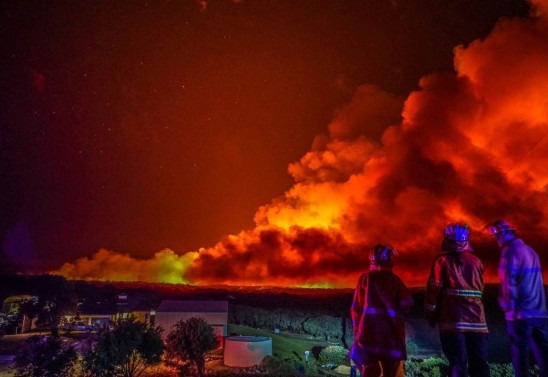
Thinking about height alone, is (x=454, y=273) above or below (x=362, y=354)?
above

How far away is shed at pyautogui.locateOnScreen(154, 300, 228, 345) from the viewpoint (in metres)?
21.9

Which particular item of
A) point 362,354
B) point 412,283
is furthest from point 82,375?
point 412,283

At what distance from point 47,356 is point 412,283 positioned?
27068 mm

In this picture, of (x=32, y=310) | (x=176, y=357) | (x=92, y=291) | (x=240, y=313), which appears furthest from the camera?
(x=92, y=291)

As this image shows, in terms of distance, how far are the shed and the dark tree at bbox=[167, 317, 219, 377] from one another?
8.24 m

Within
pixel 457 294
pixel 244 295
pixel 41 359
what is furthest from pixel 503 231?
pixel 244 295

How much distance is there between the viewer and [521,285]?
21.4ft

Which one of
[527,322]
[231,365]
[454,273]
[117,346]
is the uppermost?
[454,273]

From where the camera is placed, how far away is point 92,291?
127ft

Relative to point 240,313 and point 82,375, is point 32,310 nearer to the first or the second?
point 240,313

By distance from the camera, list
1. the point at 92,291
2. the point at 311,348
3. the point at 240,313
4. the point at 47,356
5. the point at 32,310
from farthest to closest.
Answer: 1. the point at 92,291
2. the point at 240,313
3. the point at 32,310
4. the point at 311,348
5. the point at 47,356

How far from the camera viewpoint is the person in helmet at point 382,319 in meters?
5.96

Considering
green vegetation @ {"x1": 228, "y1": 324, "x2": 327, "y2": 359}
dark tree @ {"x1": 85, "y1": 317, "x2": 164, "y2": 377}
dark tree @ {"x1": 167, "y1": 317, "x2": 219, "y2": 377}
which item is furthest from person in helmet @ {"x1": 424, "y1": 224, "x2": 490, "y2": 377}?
green vegetation @ {"x1": 228, "y1": 324, "x2": 327, "y2": 359}

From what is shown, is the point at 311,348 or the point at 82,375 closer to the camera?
the point at 82,375
